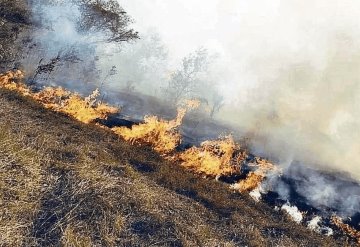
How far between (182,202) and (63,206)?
491 cm

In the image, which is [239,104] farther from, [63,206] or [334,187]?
[63,206]

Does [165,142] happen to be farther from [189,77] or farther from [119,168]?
[189,77]

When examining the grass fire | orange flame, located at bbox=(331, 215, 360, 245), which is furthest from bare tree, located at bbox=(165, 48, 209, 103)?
orange flame, located at bbox=(331, 215, 360, 245)

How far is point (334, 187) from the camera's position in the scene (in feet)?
74.2

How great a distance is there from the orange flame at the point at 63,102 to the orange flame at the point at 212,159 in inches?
221

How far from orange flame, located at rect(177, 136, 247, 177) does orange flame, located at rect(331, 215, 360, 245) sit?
5.28 metres

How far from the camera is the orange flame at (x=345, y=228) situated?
17812mm

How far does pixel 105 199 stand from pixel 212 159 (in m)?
10.5

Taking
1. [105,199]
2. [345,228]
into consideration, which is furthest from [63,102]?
[345,228]

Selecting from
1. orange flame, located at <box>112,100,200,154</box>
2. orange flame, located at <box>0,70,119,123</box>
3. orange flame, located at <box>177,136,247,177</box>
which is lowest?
orange flame, located at <box>177,136,247,177</box>

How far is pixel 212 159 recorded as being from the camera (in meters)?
20.5

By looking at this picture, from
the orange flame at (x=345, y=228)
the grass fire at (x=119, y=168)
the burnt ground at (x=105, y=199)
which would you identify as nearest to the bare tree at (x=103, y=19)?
the grass fire at (x=119, y=168)

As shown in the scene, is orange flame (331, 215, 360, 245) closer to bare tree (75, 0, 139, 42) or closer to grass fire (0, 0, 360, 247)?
grass fire (0, 0, 360, 247)

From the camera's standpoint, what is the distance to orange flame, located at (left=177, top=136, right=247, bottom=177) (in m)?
19.4
